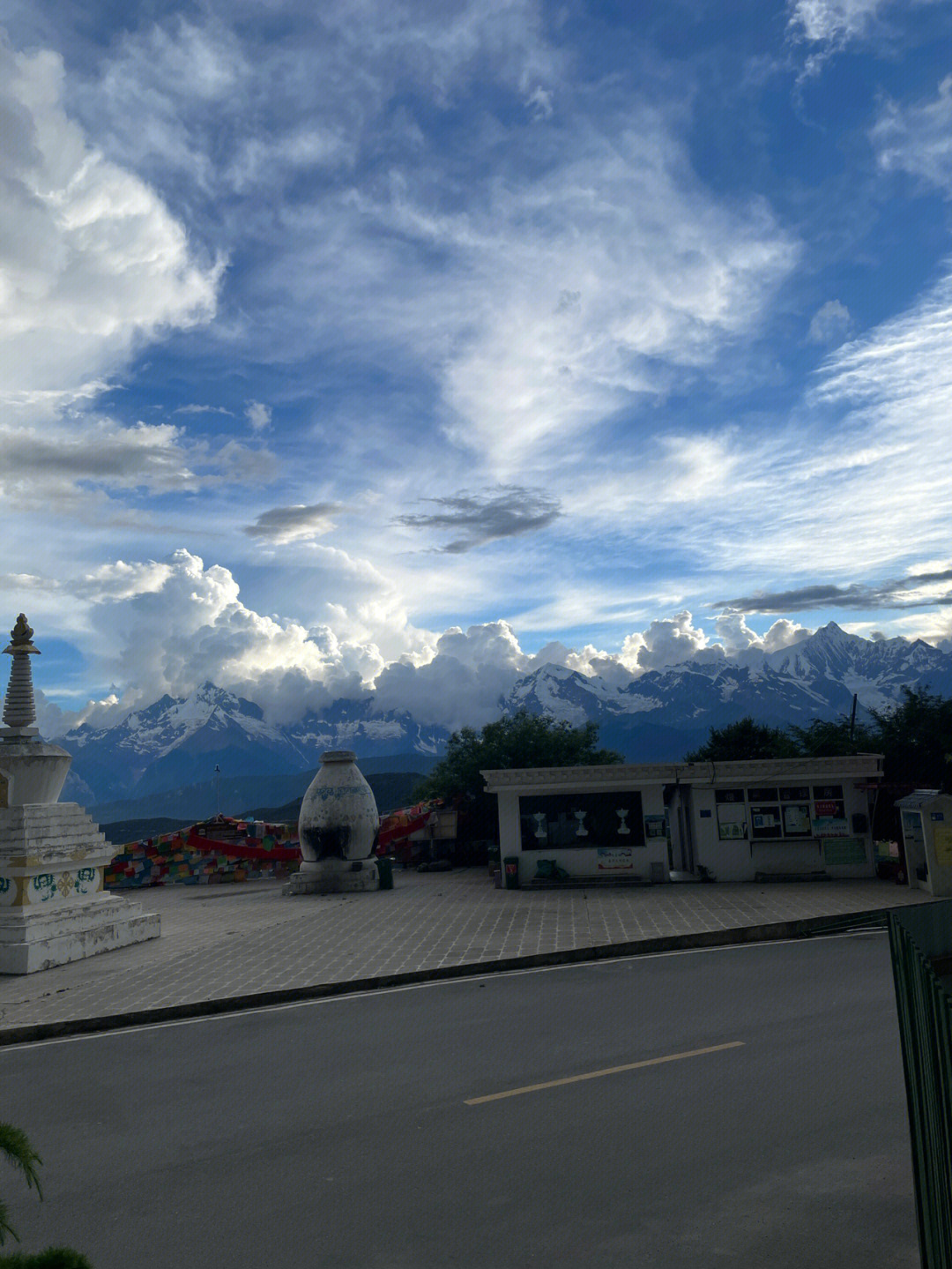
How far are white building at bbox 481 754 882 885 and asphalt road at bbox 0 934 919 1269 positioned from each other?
1003 centimetres

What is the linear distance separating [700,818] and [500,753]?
42.5 feet

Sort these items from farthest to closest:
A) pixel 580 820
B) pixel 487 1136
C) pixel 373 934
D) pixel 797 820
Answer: pixel 580 820, pixel 797 820, pixel 373 934, pixel 487 1136

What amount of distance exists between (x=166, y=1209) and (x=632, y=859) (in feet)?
52.6

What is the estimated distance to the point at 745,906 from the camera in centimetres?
1656

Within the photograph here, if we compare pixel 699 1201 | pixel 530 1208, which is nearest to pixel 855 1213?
pixel 699 1201

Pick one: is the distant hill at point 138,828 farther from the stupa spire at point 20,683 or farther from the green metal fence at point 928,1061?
the green metal fence at point 928,1061

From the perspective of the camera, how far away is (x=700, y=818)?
20.8 m

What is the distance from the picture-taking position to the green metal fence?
135 inches

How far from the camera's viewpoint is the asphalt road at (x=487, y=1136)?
5.12 meters

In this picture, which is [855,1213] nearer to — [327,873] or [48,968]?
[48,968]

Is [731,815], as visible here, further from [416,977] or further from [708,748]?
[708,748]

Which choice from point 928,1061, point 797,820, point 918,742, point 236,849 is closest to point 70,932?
point 928,1061


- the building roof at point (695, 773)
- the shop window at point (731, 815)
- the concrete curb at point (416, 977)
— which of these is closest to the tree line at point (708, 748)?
the building roof at point (695, 773)

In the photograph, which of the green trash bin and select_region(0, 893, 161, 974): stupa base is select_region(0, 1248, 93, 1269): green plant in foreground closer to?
select_region(0, 893, 161, 974): stupa base
